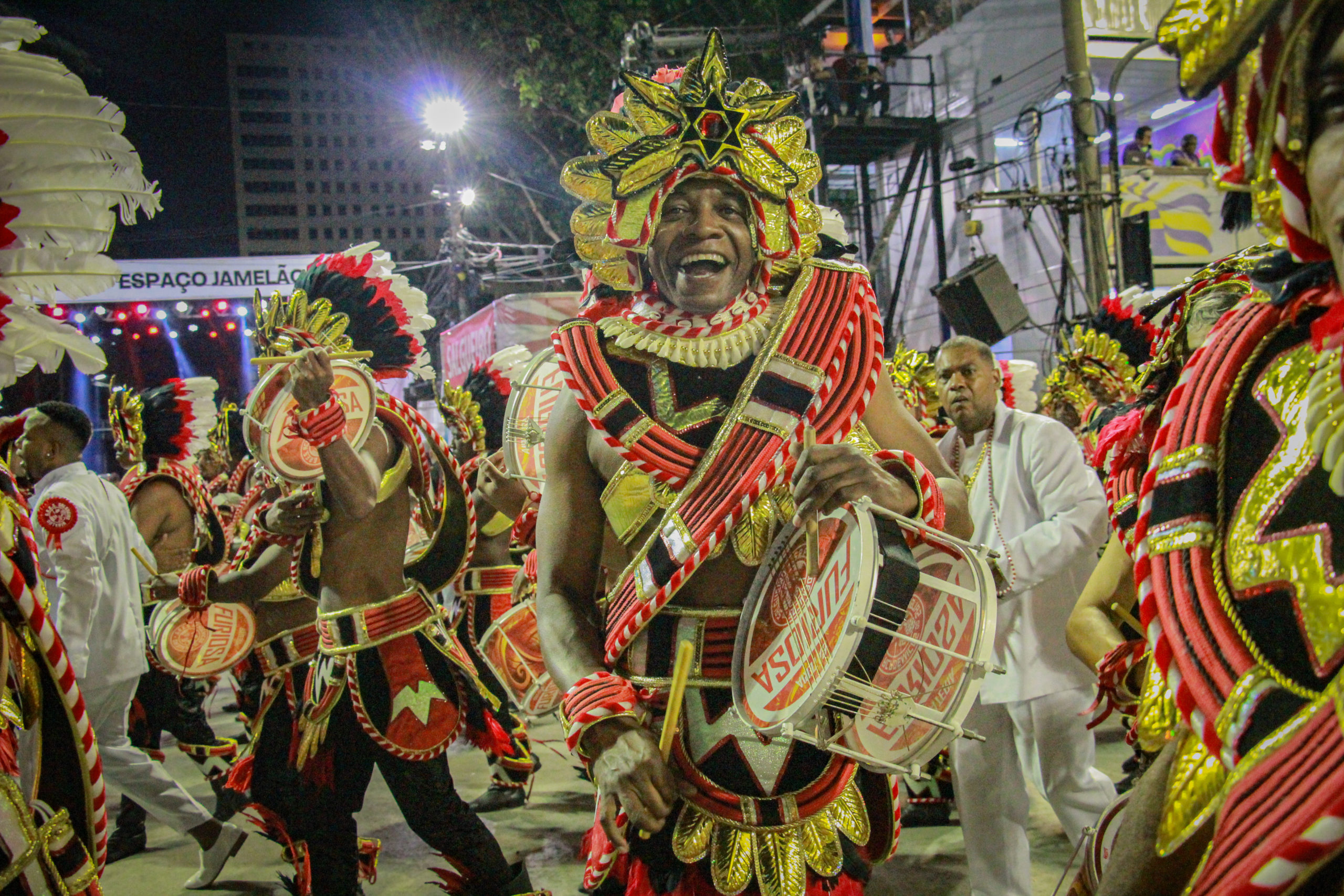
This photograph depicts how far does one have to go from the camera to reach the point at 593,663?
220cm

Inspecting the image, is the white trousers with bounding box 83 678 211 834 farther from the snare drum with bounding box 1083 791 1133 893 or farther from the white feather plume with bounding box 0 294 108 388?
the snare drum with bounding box 1083 791 1133 893

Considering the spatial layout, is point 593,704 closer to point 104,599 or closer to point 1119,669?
point 1119,669

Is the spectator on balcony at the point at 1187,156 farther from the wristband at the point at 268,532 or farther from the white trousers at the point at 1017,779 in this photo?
the wristband at the point at 268,532

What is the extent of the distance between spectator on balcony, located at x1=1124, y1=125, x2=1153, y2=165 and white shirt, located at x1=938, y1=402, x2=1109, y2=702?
1000 cm

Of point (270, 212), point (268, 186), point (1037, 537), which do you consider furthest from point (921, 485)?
point (268, 186)

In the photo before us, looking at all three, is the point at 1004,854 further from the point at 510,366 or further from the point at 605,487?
the point at 510,366

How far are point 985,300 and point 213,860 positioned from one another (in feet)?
31.9

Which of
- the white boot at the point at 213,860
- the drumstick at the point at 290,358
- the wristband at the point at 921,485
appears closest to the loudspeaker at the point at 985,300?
the drumstick at the point at 290,358

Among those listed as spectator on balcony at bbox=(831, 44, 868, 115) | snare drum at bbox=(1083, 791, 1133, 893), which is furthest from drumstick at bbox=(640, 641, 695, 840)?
spectator on balcony at bbox=(831, 44, 868, 115)

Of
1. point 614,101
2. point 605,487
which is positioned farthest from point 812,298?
point 614,101

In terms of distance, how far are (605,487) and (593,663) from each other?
413 millimetres

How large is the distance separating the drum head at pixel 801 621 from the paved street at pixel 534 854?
10.8 ft

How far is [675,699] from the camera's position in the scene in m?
1.95

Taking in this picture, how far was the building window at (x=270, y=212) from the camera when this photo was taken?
29.7 meters
